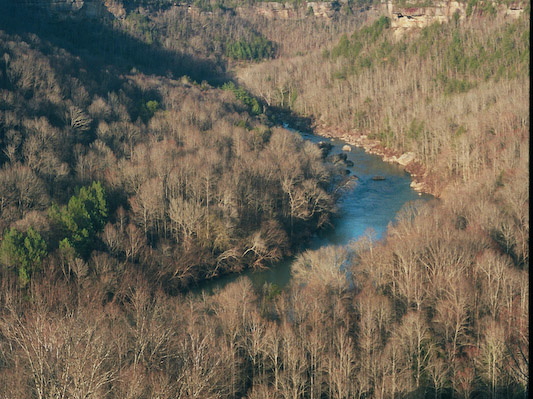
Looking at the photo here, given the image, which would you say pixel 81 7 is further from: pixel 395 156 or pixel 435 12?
pixel 395 156

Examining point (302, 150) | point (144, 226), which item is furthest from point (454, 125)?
point (144, 226)

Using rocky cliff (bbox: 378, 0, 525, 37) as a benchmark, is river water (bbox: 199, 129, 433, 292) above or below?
below

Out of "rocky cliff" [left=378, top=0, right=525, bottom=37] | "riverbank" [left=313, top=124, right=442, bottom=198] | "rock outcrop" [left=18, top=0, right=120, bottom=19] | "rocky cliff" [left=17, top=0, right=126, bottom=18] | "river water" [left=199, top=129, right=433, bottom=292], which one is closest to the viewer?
"river water" [left=199, top=129, right=433, bottom=292]

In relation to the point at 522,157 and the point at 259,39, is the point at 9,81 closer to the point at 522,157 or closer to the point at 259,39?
the point at 522,157

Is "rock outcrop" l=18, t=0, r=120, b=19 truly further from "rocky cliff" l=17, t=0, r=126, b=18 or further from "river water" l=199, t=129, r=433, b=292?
"river water" l=199, t=129, r=433, b=292

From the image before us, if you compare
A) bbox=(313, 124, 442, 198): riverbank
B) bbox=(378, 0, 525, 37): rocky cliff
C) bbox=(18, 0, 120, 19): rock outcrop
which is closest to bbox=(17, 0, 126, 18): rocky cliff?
bbox=(18, 0, 120, 19): rock outcrop

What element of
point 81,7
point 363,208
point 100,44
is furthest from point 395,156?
point 81,7

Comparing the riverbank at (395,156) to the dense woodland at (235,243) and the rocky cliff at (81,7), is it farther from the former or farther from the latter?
the rocky cliff at (81,7)
